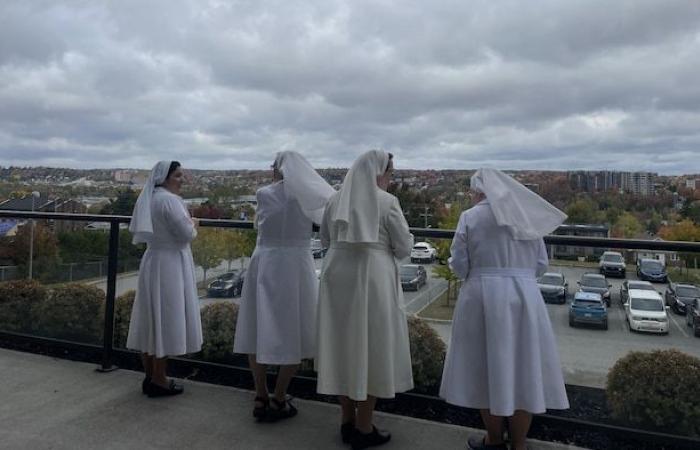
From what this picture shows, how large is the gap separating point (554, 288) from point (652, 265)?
1.83ft

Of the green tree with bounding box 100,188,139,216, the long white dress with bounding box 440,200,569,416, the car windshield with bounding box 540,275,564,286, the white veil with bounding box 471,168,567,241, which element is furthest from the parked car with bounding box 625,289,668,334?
the green tree with bounding box 100,188,139,216

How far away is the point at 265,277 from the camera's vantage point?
3.30 m

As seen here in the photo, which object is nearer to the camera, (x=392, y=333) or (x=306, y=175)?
(x=392, y=333)

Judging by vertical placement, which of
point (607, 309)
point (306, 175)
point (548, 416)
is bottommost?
point (548, 416)

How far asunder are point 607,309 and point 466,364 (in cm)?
103

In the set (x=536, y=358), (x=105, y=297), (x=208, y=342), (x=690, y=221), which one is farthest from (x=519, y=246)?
(x=690, y=221)

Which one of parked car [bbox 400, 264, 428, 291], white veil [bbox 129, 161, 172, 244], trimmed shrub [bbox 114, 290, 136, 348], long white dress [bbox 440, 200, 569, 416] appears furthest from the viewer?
trimmed shrub [bbox 114, 290, 136, 348]

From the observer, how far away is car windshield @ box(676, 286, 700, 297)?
2.97 metres

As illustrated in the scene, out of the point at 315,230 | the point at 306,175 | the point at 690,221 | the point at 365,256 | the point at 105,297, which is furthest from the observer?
the point at 690,221

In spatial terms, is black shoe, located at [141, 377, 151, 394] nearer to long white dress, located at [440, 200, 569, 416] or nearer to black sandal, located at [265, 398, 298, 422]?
black sandal, located at [265, 398, 298, 422]

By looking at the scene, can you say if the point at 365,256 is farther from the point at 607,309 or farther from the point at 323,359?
the point at 607,309

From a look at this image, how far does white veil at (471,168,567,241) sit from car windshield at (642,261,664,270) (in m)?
0.79

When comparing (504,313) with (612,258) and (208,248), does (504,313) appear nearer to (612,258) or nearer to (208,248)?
(612,258)

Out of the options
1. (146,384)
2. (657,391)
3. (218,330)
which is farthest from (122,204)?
(657,391)
